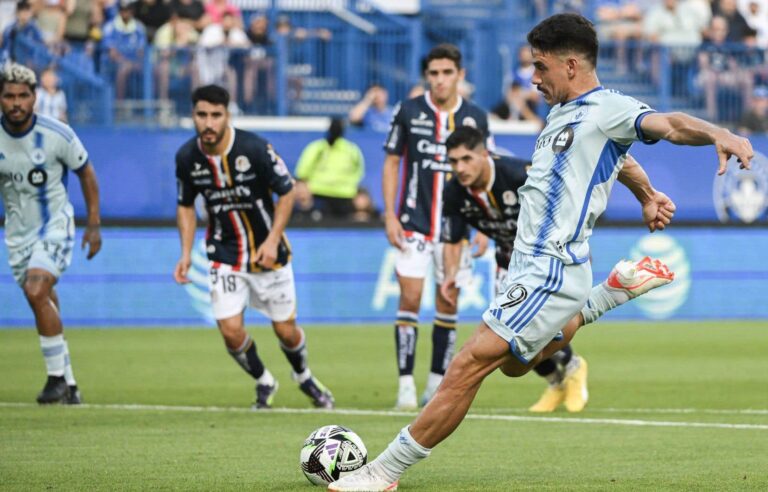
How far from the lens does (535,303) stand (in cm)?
636

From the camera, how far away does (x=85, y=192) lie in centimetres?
1127

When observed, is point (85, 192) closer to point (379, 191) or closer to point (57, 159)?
point (57, 159)

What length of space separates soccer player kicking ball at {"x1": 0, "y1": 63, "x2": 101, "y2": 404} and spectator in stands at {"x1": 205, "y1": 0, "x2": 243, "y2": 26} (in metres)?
12.4

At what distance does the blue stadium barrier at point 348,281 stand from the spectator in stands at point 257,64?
12.5ft

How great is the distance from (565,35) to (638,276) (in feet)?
4.75

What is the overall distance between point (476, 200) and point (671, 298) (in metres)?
11.3

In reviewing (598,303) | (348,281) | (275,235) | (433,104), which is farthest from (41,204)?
(348,281)

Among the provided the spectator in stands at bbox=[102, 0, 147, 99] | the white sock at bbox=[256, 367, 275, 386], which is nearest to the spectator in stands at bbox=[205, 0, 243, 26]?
the spectator in stands at bbox=[102, 0, 147, 99]

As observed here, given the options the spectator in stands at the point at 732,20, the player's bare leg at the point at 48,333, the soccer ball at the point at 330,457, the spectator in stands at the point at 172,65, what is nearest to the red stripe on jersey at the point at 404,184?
the player's bare leg at the point at 48,333

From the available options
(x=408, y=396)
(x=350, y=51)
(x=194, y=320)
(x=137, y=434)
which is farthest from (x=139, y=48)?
(x=137, y=434)

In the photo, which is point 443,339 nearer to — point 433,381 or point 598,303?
point 433,381

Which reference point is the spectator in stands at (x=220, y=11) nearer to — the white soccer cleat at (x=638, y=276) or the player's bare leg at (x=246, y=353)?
the player's bare leg at (x=246, y=353)

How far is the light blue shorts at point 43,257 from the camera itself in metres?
11.1

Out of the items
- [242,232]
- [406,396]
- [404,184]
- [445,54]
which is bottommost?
[406,396]
